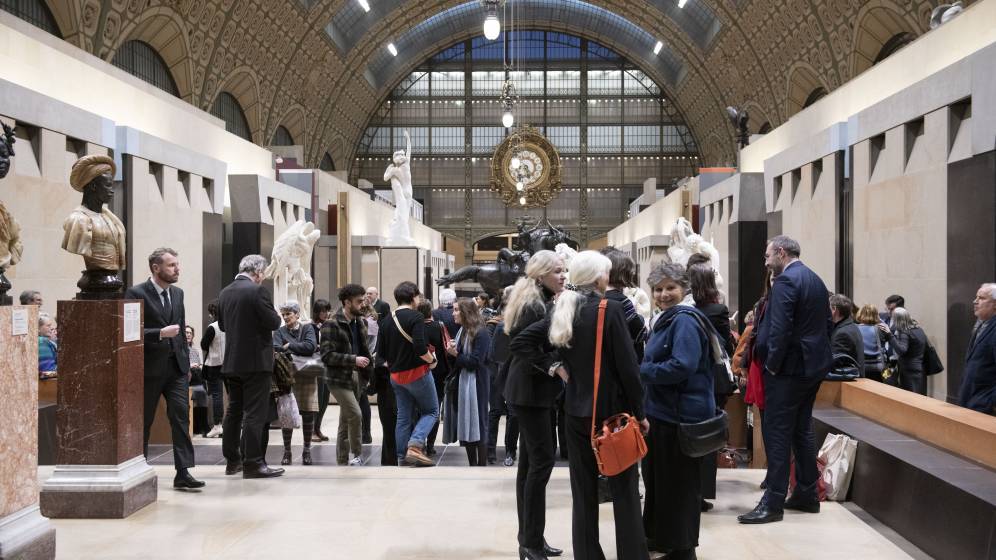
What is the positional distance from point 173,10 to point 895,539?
70.2ft

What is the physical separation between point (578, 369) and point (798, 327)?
173cm

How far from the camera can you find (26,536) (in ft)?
13.3

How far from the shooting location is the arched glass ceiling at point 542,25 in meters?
38.0

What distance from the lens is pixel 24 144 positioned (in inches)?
334

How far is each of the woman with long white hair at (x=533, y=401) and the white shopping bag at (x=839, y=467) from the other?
2.17m

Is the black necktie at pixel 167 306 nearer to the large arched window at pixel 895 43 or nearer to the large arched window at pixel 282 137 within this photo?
the large arched window at pixel 895 43

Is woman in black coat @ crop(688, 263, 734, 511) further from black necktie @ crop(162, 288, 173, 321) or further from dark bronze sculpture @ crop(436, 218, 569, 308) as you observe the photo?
dark bronze sculpture @ crop(436, 218, 569, 308)

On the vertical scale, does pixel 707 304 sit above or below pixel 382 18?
below

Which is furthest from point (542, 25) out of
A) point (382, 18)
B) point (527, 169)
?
point (382, 18)

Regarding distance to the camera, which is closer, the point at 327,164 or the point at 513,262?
the point at 513,262

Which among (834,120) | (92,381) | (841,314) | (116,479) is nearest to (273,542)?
(116,479)

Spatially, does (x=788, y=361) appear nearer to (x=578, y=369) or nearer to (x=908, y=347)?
(x=578, y=369)

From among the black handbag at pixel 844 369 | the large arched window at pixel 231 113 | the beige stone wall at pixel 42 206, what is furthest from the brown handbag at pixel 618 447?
the large arched window at pixel 231 113

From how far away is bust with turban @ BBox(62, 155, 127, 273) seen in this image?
199 inches
